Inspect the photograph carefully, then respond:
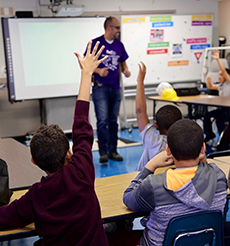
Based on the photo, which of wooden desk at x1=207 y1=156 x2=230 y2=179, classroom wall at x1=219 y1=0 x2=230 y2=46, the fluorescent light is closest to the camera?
wooden desk at x1=207 y1=156 x2=230 y2=179

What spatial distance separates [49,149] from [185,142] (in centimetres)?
51

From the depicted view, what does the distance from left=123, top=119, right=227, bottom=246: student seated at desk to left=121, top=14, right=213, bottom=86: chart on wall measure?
5.11 meters

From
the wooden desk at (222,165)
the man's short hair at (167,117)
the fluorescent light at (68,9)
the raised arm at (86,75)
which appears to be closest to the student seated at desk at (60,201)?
the raised arm at (86,75)

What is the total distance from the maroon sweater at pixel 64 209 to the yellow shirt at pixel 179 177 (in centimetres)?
29

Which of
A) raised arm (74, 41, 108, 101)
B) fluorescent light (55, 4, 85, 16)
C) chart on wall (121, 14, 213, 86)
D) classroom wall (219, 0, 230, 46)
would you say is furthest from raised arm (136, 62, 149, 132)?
classroom wall (219, 0, 230, 46)

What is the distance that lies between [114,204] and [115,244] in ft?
0.70

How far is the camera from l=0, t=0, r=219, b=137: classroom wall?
560 centimetres

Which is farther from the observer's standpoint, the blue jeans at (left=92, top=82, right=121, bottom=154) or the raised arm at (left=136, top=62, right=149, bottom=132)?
the blue jeans at (left=92, top=82, right=121, bottom=154)

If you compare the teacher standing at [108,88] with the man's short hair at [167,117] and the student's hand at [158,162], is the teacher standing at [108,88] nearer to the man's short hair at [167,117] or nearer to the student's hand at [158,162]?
the man's short hair at [167,117]

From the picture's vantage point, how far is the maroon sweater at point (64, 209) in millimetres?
1168

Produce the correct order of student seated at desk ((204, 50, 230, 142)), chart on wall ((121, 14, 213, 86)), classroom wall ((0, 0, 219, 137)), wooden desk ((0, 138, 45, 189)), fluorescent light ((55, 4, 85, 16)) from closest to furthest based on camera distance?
1. wooden desk ((0, 138, 45, 189))
2. student seated at desk ((204, 50, 230, 142))
3. fluorescent light ((55, 4, 85, 16))
4. classroom wall ((0, 0, 219, 137))
5. chart on wall ((121, 14, 213, 86))

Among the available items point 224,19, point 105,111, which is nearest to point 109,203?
point 105,111

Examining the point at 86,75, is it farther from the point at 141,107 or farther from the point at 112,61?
the point at 112,61

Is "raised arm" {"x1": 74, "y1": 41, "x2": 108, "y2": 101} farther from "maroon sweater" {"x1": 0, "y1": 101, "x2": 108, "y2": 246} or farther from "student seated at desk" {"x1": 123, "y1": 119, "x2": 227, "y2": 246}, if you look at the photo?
"student seated at desk" {"x1": 123, "y1": 119, "x2": 227, "y2": 246}
